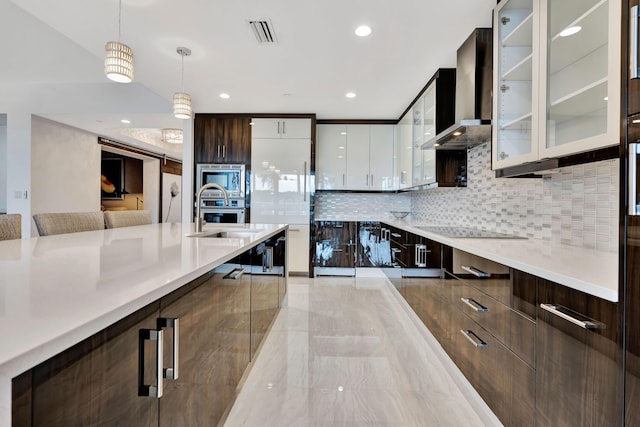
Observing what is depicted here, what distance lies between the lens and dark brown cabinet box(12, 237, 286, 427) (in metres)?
0.52

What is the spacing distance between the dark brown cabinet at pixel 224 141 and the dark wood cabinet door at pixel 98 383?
4.14m

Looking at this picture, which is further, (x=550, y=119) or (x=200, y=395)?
(x=550, y=119)

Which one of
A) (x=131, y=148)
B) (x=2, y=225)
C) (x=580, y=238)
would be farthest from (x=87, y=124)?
(x=580, y=238)

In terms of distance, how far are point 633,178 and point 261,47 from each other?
2.66 meters

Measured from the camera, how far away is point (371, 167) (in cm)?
492

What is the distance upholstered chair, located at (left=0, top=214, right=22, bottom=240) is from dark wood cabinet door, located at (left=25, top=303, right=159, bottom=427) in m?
1.57

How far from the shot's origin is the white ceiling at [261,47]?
220 centimetres

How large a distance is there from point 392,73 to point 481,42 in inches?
39.1

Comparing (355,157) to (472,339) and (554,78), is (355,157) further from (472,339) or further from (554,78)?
(472,339)

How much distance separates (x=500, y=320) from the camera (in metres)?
1.36

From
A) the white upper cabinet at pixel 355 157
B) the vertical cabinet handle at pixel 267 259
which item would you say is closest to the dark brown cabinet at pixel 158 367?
the vertical cabinet handle at pixel 267 259

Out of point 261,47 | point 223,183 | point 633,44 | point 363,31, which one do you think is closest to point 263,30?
point 261,47

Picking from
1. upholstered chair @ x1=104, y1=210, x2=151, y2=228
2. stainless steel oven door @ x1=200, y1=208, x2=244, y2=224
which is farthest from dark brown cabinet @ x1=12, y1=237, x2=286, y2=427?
stainless steel oven door @ x1=200, y1=208, x2=244, y2=224

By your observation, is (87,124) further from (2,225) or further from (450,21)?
(450,21)
